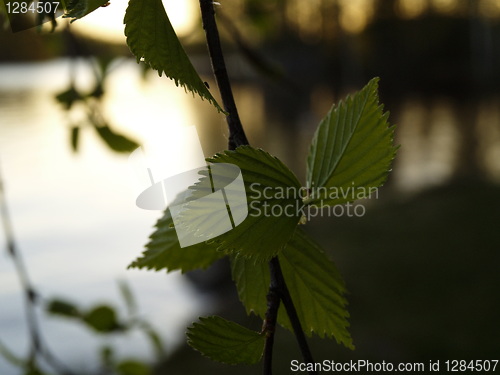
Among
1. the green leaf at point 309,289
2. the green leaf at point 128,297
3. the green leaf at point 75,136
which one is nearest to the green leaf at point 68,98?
the green leaf at point 75,136

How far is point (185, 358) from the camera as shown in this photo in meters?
2.53

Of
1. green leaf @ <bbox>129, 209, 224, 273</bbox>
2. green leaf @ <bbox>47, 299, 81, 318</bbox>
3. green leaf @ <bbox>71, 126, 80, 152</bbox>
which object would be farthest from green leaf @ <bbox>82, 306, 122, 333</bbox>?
green leaf @ <bbox>129, 209, 224, 273</bbox>

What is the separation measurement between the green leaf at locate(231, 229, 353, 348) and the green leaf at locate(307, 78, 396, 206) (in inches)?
0.6

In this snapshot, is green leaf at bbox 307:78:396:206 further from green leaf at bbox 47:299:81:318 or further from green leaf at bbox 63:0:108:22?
green leaf at bbox 47:299:81:318

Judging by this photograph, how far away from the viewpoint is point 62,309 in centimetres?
61

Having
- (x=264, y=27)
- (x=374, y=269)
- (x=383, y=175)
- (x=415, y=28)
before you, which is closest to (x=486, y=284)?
(x=374, y=269)

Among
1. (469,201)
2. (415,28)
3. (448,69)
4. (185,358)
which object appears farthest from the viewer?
(448,69)

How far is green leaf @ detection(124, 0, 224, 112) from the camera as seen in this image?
13 centimetres

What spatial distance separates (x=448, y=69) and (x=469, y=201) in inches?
233

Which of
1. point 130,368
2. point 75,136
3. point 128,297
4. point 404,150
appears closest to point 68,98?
point 75,136

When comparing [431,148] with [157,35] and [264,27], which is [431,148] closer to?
[264,27]

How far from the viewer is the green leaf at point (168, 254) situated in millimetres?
181

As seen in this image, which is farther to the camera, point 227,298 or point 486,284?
point 227,298

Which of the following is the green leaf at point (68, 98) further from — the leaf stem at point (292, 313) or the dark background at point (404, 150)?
the leaf stem at point (292, 313)
